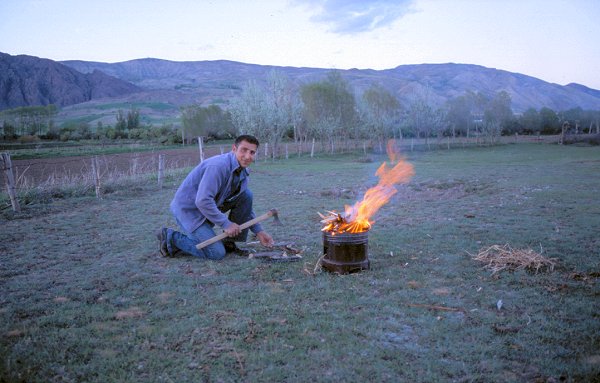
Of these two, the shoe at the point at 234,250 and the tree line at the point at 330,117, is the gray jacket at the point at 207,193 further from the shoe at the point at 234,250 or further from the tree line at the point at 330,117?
the tree line at the point at 330,117

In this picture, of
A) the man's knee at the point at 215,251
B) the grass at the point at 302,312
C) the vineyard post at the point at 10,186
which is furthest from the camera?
the vineyard post at the point at 10,186

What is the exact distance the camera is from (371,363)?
327 cm

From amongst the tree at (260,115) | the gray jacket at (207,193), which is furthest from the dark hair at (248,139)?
the tree at (260,115)

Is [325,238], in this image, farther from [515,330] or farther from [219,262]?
[515,330]

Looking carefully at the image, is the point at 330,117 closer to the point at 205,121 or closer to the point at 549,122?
the point at 205,121

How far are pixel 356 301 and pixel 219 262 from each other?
237 centimetres

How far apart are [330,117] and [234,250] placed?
41702mm

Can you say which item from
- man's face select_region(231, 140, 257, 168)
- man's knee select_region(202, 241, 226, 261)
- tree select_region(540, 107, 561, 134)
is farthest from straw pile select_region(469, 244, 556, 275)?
tree select_region(540, 107, 561, 134)

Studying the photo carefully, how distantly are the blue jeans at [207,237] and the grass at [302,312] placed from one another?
0.69ft

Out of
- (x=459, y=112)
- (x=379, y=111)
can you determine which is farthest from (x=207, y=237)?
(x=459, y=112)

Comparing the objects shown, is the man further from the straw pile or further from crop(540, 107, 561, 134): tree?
crop(540, 107, 561, 134): tree

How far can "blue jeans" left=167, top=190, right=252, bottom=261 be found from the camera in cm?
612

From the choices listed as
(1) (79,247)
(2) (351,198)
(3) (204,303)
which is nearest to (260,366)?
(3) (204,303)

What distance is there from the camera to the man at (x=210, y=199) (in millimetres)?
5832
